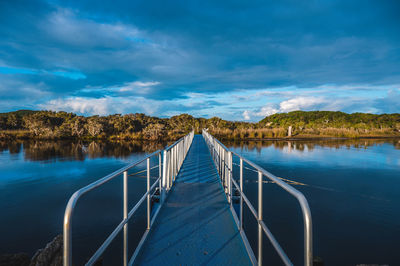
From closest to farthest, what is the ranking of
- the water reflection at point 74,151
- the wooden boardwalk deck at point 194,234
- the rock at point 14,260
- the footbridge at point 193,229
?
the footbridge at point 193,229, the wooden boardwalk deck at point 194,234, the rock at point 14,260, the water reflection at point 74,151

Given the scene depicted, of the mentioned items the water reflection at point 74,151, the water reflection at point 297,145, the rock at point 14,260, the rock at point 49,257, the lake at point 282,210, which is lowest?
the lake at point 282,210

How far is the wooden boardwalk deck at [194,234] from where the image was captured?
2.33 metres

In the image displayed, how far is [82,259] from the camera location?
4594 millimetres

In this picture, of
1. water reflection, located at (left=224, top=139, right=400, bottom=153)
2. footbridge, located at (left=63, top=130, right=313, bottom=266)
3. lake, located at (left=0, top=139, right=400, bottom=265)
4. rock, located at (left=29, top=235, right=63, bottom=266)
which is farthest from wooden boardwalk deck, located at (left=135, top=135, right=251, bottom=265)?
water reflection, located at (left=224, top=139, right=400, bottom=153)

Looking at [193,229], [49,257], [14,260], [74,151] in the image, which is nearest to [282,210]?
[193,229]

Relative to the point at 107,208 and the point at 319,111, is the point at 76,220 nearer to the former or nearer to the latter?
the point at 107,208

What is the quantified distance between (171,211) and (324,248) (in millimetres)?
3710

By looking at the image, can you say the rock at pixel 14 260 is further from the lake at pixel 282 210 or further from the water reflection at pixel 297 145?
the water reflection at pixel 297 145

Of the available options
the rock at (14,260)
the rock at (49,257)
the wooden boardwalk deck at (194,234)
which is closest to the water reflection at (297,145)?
the wooden boardwalk deck at (194,234)

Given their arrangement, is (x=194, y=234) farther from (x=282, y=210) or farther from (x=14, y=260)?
(x=282, y=210)

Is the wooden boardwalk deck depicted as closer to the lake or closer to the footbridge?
the footbridge

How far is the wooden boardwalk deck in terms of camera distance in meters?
2.33

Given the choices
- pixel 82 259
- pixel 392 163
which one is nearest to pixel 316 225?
pixel 82 259

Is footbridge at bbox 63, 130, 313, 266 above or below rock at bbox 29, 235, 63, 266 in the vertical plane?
above
